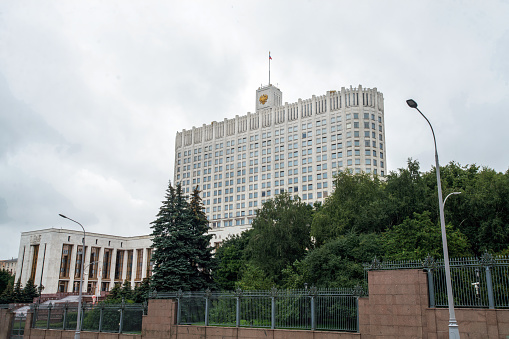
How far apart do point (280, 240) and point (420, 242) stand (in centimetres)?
1791

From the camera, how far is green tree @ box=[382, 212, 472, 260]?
31.1 m

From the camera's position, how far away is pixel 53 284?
329ft

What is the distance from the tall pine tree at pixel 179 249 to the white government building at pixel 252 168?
5549 centimetres

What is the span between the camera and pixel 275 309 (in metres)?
21.1

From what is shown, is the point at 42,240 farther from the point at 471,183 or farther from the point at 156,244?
the point at 471,183

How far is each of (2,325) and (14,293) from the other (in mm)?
48914

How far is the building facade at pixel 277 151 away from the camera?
365 feet

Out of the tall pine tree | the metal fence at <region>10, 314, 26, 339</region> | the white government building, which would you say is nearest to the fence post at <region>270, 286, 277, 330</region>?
the metal fence at <region>10, 314, 26, 339</region>

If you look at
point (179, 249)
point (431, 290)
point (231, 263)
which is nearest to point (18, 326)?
point (179, 249)

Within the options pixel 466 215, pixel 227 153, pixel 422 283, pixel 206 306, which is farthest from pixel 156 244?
pixel 227 153

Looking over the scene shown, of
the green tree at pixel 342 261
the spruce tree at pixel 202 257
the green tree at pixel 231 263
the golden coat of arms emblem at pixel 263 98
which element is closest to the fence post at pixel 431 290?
the green tree at pixel 342 261

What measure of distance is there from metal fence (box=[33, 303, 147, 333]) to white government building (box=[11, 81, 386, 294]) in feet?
223

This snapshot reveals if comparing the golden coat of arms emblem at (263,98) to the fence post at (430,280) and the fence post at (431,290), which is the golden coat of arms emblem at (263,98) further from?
→ the fence post at (431,290)

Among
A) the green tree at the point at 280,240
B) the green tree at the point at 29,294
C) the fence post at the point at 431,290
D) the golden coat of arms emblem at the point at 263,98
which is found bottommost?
the green tree at the point at 29,294
